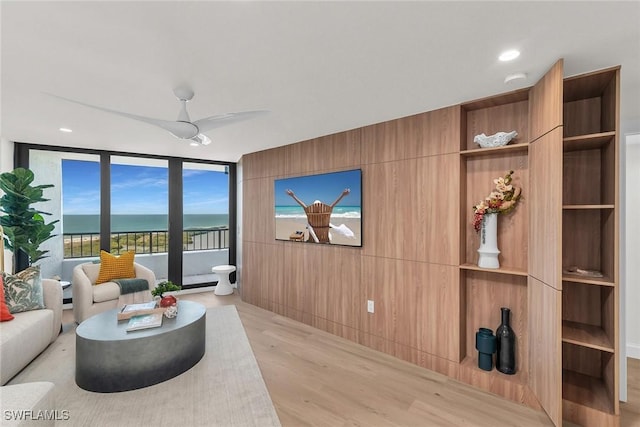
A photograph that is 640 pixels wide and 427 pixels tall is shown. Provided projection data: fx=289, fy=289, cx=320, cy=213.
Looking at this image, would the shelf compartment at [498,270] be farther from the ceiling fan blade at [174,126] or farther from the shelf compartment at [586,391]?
the ceiling fan blade at [174,126]

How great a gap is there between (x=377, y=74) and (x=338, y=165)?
1585mm

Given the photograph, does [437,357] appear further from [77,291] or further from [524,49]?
[77,291]

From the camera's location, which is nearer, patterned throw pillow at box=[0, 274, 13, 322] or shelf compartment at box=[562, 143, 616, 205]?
shelf compartment at box=[562, 143, 616, 205]

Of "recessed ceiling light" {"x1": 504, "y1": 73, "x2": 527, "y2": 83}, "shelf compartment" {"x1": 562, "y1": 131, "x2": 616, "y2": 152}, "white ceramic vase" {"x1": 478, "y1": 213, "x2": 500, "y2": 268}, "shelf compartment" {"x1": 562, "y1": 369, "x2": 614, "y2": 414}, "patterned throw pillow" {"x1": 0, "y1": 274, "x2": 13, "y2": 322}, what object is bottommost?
"shelf compartment" {"x1": 562, "y1": 369, "x2": 614, "y2": 414}

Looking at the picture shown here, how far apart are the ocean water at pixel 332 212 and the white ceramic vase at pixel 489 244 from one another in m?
1.28

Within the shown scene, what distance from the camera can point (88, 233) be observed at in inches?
217

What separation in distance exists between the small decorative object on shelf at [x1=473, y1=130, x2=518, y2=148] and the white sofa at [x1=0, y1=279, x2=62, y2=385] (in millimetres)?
4219

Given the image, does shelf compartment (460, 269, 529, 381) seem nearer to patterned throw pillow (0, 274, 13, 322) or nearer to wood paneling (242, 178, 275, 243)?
wood paneling (242, 178, 275, 243)

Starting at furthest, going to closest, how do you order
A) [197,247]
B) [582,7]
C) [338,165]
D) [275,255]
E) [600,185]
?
[197,247] → [275,255] → [338,165] → [600,185] → [582,7]

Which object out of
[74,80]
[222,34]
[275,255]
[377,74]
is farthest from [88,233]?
[377,74]

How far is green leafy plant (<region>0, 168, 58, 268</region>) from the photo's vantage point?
11.5ft

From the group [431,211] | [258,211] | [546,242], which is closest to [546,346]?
[546,242]

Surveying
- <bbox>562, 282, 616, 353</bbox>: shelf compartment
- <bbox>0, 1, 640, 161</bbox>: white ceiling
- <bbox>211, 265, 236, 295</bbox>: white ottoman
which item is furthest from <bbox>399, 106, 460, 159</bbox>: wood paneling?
<bbox>211, 265, 236, 295</bbox>: white ottoman

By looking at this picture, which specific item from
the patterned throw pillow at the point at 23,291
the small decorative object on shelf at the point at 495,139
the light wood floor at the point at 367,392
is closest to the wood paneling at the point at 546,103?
the small decorative object on shelf at the point at 495,139
